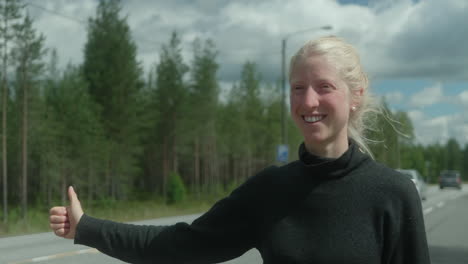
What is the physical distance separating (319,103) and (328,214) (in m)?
0.31

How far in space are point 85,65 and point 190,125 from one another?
12.5 meters

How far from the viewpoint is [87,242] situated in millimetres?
2021

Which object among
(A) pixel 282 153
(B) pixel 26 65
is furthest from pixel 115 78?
(A) pixel 282 153

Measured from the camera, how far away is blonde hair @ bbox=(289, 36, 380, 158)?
1.86 meters

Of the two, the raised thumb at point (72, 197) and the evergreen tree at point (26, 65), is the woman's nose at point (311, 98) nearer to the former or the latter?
the raised thumb at point (72, 197)

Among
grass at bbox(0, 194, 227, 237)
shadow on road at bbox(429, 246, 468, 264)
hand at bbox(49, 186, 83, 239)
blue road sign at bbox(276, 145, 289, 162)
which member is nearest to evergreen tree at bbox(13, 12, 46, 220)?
grass at bbox(0, 194, 227, 237)

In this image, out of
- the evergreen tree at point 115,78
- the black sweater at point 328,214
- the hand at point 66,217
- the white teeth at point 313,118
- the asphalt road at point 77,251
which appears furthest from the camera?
the evergreen tree at point 115,78

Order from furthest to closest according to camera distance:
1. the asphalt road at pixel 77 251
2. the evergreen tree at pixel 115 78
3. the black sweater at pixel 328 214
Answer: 1. the evergreen tree at pixel 115 78
2. the asphalt road at pixel 77 251
3. the black sweater at pixel 328 214

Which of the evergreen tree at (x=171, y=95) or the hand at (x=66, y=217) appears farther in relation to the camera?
the evergreen tree at (x=171, y=95)

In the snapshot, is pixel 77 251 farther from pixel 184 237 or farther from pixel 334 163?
pixel 334 163

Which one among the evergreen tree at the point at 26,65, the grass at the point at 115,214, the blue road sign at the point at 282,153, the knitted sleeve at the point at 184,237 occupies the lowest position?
the grass at the point at 115,214

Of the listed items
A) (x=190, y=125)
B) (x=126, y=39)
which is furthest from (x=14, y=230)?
(x=190, y=125)

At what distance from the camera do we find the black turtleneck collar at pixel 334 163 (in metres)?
1.83

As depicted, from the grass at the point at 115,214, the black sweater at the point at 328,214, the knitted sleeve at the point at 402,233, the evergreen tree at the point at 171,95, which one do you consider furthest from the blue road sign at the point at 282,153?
the evergreen tree at the point at 171,95
